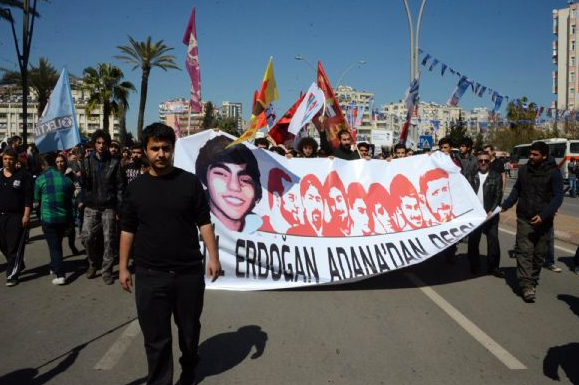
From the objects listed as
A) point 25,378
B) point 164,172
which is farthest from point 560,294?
point 25,378

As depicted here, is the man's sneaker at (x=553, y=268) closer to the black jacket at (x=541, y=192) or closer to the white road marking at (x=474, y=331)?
the black jacket at (x=541, y=192)

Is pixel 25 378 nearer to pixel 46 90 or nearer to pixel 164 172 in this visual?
pixel 164 172

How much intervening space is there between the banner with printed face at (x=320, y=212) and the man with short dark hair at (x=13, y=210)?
2263mm

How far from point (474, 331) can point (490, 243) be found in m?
2.67

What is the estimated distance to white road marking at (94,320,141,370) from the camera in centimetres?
381

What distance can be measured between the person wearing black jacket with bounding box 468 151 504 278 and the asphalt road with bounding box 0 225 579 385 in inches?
20.7

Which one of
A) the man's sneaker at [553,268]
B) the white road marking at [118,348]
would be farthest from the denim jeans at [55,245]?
the man's sneaker at [553,268]

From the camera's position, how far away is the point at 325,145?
927cm

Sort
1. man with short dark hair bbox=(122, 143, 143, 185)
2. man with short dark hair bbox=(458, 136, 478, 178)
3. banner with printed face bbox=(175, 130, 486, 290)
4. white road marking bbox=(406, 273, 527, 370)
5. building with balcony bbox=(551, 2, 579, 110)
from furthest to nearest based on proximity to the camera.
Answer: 1. building with balcony bbox=(551, 2, 579, 110)
2. man with short dark hair bbox=(458, 136, 478, 178)
3. man with short dark hair bbox=(122, 143, 143, 185)
4. banner with printed face bbox=(175, 130, 486, 290)
5. white road marking bbox=(406, 273, 527, 370)

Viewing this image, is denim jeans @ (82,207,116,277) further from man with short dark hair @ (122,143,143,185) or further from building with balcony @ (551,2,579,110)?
building with balcony @ (551,2,579,110)

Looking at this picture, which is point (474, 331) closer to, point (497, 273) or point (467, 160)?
point (497, 273)

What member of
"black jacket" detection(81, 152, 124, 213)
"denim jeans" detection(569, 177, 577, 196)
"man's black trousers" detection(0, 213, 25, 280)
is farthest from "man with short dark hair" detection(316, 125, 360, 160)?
"denim jeans" detection(569, 177, 577, 196)

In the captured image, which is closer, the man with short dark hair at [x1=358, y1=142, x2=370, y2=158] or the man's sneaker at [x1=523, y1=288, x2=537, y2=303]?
the man's sneaker at [x1=523, y1=288, x2=537, y2=303]

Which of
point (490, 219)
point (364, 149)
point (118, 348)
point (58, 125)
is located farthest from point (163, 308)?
point (364, 149)
